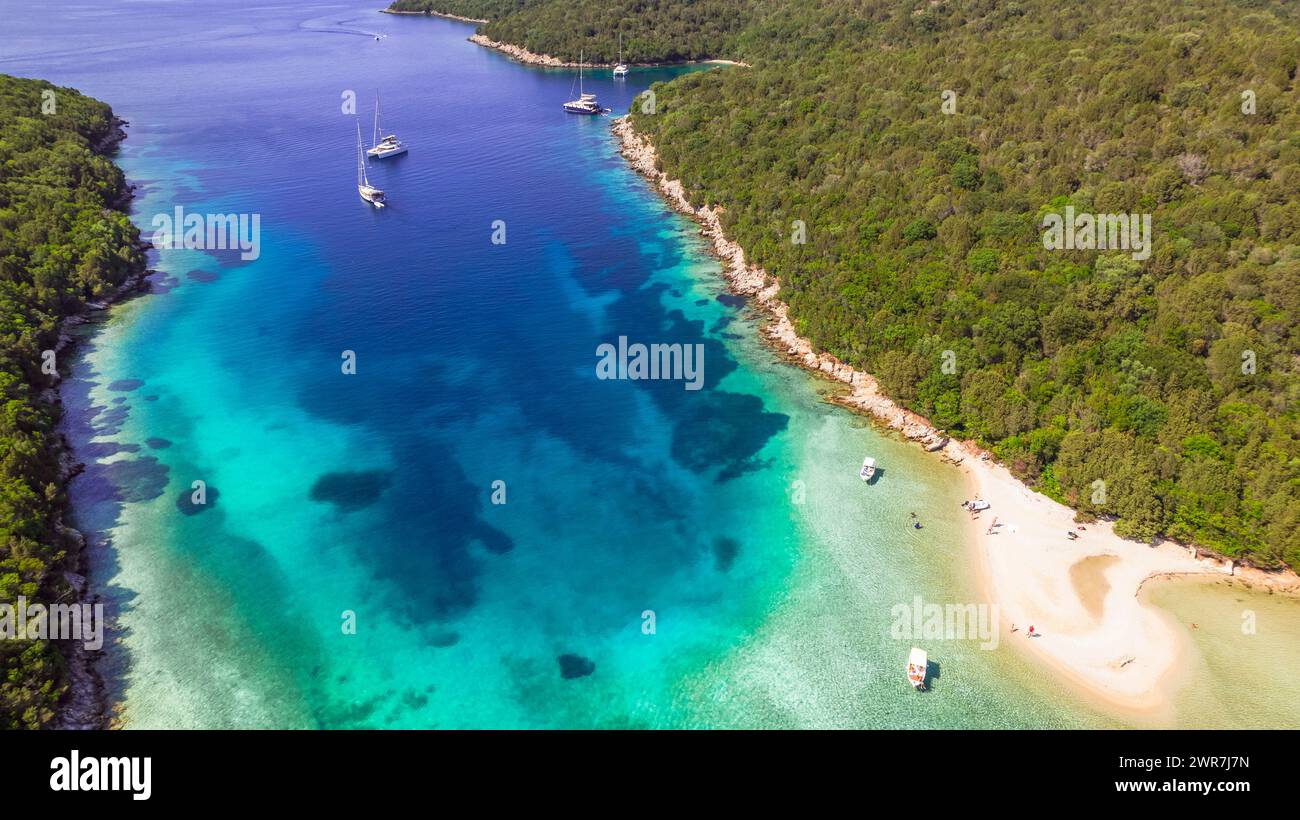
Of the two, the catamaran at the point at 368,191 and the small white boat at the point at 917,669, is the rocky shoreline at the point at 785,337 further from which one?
the catamaran at the point at 368,191

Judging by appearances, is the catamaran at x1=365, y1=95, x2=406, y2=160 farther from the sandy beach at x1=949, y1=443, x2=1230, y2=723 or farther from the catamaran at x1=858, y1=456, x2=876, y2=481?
the sandy beach at x1=949, y1=443, x2=1230, y2=723

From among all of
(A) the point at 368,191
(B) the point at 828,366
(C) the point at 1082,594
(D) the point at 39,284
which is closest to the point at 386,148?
(A) the point at 368,191

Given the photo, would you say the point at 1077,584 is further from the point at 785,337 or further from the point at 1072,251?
the point at 1072,251

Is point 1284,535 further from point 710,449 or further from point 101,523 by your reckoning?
point 101,523

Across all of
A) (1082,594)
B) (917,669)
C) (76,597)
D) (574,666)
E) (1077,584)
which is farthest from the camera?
(1077,584)

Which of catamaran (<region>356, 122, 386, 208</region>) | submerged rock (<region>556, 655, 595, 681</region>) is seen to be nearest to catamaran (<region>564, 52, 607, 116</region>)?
catamaran (<region>356, 122, 386, 208</region>)

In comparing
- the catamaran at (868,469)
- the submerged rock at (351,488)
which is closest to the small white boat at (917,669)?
the catamaran at (868,469)
